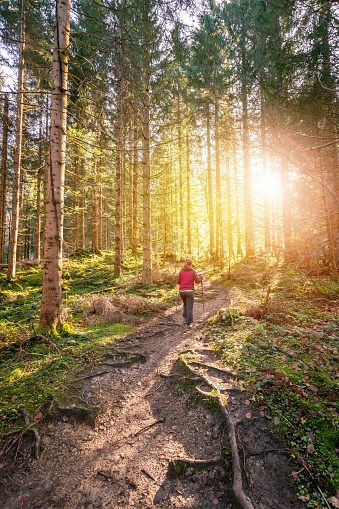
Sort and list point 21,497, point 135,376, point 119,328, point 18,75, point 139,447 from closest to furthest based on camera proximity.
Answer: point 21,497 → point 139,447 → point 135,376 → point 119,328 → point 18,75

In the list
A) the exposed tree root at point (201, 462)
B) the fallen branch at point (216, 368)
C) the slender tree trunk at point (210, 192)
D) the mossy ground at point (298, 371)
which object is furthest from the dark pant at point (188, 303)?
the slender tree trunk at point (210, 192)

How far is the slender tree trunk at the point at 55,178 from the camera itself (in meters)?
5.28

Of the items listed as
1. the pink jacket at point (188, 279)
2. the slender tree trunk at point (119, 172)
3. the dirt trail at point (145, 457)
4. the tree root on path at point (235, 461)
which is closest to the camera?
the tree root on path at point (235, 461)

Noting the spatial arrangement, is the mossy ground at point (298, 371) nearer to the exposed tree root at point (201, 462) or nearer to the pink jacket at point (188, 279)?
the exposed tree root at point (201, 462)

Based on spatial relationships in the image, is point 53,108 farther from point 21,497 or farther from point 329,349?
point 329,349

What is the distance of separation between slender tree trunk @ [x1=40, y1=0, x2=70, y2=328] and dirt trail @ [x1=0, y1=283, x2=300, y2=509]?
2217 mm

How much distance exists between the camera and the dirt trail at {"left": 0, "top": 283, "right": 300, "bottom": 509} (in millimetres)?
2555

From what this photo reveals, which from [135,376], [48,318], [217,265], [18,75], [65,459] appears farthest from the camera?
[217,265]

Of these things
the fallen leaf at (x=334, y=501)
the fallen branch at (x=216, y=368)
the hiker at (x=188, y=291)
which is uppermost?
the hiker at (x=188, y=291)

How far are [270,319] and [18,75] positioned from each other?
1719 centimetres

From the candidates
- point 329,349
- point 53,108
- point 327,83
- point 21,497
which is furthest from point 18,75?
point 329,349

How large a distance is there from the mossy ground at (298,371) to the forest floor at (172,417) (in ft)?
0.06

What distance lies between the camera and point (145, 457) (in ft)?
10.3

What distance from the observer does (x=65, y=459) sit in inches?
120
